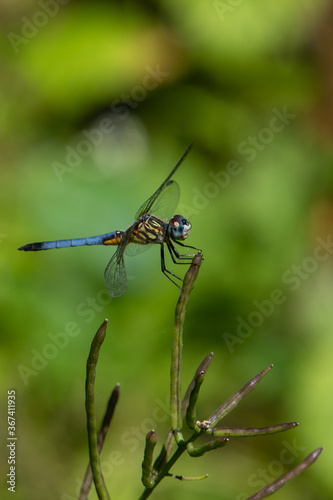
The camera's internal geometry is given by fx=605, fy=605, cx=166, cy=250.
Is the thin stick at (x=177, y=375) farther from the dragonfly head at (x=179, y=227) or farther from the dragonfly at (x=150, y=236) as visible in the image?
the dragonfly head at (x=179, y=227)

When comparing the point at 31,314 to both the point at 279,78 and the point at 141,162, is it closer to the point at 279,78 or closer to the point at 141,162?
the point at 141,162

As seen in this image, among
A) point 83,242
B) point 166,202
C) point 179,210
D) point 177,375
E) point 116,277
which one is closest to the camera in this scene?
point 177,375

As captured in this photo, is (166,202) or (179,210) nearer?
(166,202)

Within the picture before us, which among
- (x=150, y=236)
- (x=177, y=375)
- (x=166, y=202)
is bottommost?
(x=177, y=375)

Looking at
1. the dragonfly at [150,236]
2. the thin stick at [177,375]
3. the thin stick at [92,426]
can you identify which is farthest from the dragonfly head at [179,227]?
the thin stick at [92,426]

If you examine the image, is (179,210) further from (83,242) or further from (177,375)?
(177,375)

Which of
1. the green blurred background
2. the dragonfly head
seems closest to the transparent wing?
the dragonfly head

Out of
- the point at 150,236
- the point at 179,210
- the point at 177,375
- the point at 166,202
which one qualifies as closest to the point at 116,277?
the point at 150,236
